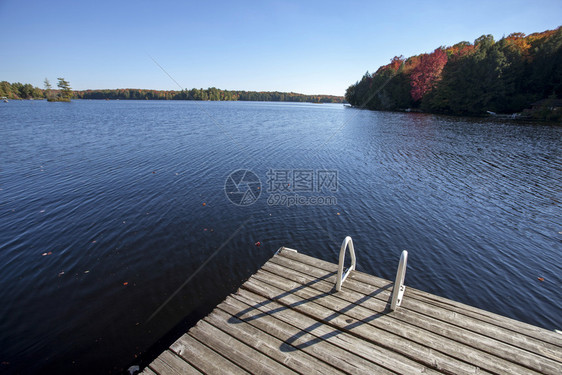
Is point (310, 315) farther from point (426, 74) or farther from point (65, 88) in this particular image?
point (65, 88)

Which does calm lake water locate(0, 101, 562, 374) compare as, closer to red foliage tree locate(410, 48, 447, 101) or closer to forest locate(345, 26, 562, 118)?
forest locate(345, 26, 562, 118)

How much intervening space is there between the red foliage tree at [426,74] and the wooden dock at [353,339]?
98433mm

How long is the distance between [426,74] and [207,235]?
101042 mm

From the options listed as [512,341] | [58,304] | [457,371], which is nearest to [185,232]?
[58,304]

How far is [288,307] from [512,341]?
13.7ft

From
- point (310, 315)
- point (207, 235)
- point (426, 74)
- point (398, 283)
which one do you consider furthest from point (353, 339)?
point (426, 74)

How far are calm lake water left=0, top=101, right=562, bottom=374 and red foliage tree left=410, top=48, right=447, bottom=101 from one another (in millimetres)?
73623

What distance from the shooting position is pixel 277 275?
20.0 ft

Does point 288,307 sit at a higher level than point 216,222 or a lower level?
higher

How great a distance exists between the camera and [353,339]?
14.0 ft

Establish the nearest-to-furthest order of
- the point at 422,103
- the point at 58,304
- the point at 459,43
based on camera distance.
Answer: the point at 58,304
the point at 422,103
the point at 459,43

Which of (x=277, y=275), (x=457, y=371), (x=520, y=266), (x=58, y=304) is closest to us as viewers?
(x=457, y=371)

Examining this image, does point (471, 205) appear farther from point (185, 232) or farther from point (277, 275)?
point (185, 232)

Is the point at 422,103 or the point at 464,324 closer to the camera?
the point at 464,324
